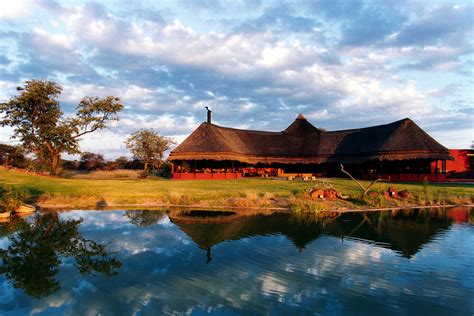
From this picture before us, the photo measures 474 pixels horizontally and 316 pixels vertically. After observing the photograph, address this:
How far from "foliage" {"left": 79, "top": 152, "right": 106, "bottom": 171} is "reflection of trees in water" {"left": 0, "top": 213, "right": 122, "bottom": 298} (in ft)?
138

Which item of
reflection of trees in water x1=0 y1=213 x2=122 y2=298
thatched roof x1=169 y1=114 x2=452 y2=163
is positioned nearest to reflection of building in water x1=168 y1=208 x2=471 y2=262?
reflection of trees in water x1=0 y1=213 x2=122 y2=298

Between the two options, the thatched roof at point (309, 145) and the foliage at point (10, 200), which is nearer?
the foliage at point (10, 200)

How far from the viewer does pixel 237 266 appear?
10055 millimetres

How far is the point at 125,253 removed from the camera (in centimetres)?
1150

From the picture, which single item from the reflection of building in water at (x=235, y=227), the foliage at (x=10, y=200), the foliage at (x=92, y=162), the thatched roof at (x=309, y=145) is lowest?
the reflection of building in water at (x=235, y=227)

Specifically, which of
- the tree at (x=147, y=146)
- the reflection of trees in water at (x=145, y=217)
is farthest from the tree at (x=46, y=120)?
the reflection of trees in water at (x=145, y=217)

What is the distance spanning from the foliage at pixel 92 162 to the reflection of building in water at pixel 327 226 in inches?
1647

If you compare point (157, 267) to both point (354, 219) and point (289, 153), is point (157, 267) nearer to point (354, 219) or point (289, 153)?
point (354, 219)

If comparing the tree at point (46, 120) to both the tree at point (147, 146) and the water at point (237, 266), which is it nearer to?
the tree at point (147, 146)

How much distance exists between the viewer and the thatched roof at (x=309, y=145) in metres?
34.5

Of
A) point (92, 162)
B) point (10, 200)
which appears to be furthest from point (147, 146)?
point (10, 200)

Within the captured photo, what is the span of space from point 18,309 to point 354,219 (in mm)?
14592

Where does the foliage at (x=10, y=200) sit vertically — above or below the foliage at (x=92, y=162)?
below

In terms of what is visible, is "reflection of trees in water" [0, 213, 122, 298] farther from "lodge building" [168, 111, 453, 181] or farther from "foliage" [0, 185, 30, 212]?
"lodge building" [168, 111, 453, 181]
